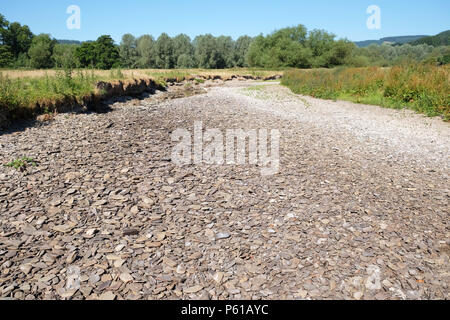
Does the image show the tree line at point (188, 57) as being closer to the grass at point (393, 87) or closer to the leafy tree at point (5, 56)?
the leafy tree at point (5, 56)

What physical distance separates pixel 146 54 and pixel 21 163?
297ft

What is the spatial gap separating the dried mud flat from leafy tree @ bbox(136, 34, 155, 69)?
85.5 metres

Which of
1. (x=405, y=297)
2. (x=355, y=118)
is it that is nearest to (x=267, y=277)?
(x=405, y=297)

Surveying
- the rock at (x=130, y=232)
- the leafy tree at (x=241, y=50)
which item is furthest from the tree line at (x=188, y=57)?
the rock at (x=130, y=232)

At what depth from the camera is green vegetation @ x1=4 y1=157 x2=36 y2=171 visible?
639 cm

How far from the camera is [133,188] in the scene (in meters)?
5.94

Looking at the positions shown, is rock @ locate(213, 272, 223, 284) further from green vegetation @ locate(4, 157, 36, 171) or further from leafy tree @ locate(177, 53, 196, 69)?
leafy tree @ locate(177, 53, 196, 69)

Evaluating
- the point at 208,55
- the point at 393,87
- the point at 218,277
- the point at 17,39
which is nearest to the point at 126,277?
the point at 218,277

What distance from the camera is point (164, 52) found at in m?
90.9

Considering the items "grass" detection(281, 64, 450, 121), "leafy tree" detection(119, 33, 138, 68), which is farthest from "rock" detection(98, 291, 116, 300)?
"leafy tree" detection(119, 33, 138, 68)

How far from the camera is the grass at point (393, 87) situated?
44.8 feet

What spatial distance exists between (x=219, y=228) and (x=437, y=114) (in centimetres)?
1315

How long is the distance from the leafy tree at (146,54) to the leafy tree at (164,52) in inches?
74.7

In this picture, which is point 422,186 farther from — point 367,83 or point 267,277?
point 367,83
